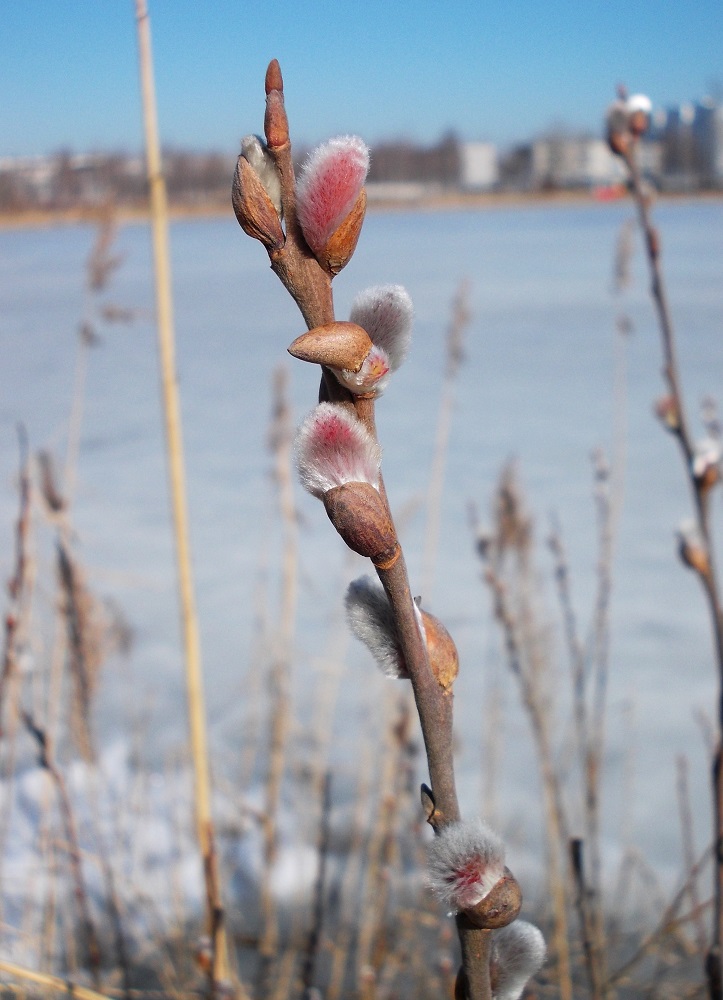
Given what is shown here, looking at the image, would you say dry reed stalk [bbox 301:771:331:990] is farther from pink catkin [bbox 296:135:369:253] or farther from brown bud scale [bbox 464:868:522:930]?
pink catkin [bbox 296:135:369:253]

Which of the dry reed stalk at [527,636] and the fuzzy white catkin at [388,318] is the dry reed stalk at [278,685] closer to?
the dry reed stalk at [527,636]

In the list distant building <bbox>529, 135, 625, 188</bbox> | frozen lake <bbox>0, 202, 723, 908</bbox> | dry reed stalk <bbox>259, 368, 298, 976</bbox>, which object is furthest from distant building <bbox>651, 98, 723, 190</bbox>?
dry reed stalk <bbox>259, 368, 298, 976</bbox>

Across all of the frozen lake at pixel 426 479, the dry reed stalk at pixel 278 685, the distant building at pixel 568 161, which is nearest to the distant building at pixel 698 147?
the distant building at pixel 568 161

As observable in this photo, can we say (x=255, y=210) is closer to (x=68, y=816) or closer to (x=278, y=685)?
(x=68, y=816)

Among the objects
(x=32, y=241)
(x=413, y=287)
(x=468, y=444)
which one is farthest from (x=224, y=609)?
(x=32, y=241)

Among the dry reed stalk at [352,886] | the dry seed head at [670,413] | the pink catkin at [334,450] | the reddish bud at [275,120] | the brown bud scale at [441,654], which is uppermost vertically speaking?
the reddish bud at [275,120]

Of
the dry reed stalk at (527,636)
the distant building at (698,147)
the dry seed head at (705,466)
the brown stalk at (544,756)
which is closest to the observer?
the dry seed head at (705,466)

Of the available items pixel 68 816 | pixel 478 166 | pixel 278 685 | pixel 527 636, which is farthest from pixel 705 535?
pixel 478 166

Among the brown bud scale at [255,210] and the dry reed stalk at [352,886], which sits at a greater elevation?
the brown bud scale at [255,210]

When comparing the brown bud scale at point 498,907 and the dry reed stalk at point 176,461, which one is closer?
the brown bud scale at point 498,907
